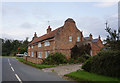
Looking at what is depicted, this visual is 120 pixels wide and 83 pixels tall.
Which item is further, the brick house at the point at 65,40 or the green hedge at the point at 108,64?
the brick house at the point at 65,40

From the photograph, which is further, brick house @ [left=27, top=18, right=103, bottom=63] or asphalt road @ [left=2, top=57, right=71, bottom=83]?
brick house @ [left=27, top=18, right=103, bottom=63]

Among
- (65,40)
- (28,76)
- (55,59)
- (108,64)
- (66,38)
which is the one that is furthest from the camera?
(66,38)

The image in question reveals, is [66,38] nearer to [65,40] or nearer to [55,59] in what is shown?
[65,40]

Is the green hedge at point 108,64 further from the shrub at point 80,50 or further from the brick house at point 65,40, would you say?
the brick house at point 65,40

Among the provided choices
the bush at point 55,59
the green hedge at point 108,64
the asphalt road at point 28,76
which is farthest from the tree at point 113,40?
the bush at point 55,59

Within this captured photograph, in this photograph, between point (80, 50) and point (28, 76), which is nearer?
point (28, 76)

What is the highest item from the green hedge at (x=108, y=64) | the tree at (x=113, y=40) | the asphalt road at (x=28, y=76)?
the tree at (x=113, y=40)

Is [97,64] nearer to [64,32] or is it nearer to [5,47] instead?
[64,32]

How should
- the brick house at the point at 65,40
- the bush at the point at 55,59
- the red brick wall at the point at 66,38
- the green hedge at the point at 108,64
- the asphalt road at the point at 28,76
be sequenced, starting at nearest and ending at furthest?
the green hedge at the point at 108,64 < the asphalt road at the point at 28,76 < the bush at the point at 55,59 < the brick house at the point at 65,40 < the red brick wall at the point at 66,38

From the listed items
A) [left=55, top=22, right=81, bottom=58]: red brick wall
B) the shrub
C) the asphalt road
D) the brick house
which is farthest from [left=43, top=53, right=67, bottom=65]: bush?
the asphalt road

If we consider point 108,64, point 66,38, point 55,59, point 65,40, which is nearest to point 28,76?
point 108,64

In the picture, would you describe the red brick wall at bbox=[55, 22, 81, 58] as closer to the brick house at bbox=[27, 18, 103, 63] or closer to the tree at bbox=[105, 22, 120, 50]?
the brick house at bbox=[27, 18, 103, 63]

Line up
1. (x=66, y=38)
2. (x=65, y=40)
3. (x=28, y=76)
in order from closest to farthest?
(x=28, y=76) → (x=65, y=40) → (x=66, y=38)

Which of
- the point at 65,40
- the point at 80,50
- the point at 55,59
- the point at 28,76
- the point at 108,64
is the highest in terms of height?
the point at 65,40
